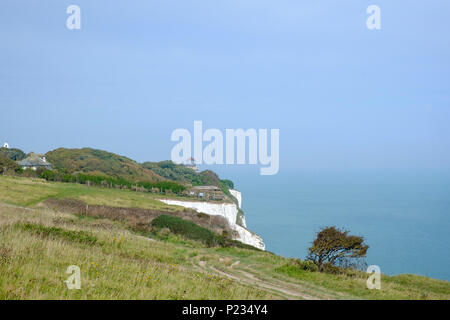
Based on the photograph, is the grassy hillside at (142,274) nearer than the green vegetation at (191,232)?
Yes

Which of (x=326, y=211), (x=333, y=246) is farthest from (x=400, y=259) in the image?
(x=333, y=246)

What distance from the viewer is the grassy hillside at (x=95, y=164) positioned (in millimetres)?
91438

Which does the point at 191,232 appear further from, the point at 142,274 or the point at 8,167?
the point at 8,167

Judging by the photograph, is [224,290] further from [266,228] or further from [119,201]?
[266,228]

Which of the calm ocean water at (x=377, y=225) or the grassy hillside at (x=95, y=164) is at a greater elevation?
the grassy hillside at (x=95, y=164)

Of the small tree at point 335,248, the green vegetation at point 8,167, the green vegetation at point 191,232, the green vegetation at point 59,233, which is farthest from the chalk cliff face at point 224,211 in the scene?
the green vegetation at point 59,233

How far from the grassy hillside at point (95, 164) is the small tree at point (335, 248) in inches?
2863

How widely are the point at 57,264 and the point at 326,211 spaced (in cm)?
12784

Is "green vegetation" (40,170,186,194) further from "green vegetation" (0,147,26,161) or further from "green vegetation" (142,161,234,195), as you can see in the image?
"green vegetation" (142,161,234,195)

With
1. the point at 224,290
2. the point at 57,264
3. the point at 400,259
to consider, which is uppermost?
the point at 57,264

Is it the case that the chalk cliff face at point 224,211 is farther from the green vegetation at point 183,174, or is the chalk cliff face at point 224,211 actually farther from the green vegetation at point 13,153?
the green vegetation at point 13,153

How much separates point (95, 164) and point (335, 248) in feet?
291

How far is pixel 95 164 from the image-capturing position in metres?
96.4
